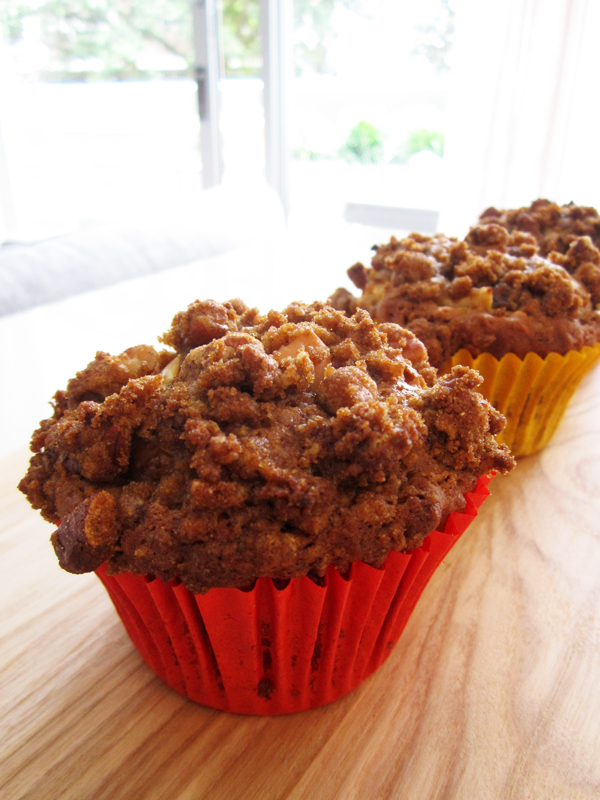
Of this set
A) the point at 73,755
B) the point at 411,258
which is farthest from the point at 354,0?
the point at 73,755

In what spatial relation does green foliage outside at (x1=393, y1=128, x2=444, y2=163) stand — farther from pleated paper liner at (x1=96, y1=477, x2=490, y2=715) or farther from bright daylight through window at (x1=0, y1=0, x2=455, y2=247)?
pleated paper liner at (x1=96, y1=477, x2=490, y2=715)

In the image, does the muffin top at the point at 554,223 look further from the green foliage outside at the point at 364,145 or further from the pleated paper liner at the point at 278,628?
the green foliage outside at the point at 364,145

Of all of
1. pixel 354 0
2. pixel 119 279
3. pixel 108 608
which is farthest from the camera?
pixel 354 0

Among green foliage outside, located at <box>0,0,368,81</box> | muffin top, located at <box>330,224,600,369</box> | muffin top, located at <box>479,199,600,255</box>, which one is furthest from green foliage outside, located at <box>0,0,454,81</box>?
muffin top, located at <box>330,224,600,369</box>

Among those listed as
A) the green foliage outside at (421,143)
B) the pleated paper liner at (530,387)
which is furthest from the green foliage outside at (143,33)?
the pleated paper liner at (530,387)

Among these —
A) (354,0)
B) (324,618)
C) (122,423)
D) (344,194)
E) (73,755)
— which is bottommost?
(344,194)

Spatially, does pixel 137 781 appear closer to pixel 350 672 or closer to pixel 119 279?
pixel 350 672
